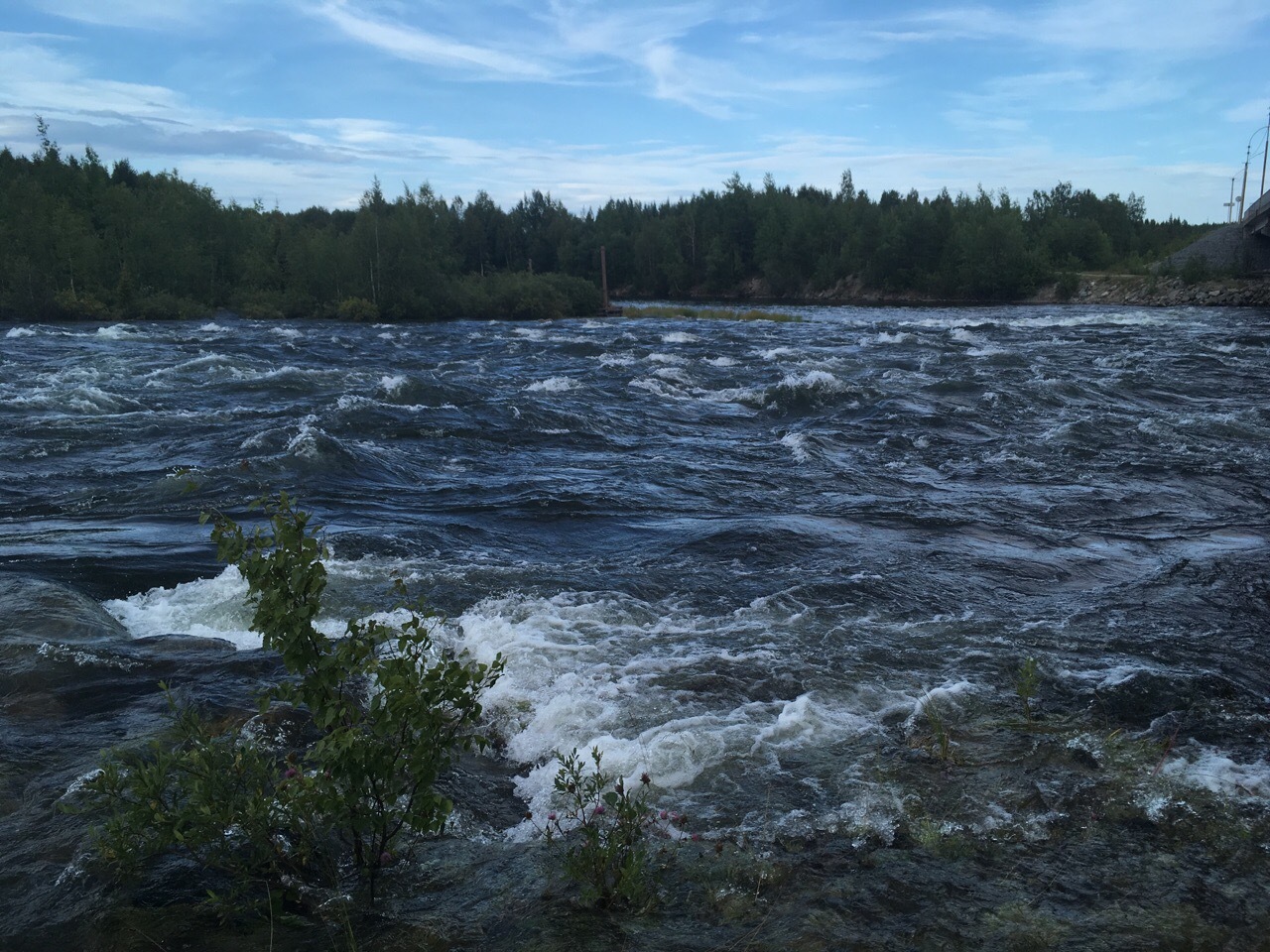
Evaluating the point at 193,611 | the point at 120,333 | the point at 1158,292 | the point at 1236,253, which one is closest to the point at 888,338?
the point at 193,611

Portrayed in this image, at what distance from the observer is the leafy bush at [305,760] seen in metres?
3.47

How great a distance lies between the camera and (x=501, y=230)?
118 meters

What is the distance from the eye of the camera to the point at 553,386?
2248cm

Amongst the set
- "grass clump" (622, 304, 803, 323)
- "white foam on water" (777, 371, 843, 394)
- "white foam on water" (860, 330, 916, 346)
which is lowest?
"white foam on water" (777, 371, 843, 394)

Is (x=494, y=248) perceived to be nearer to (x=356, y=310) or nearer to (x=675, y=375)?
(x=356, y=310)

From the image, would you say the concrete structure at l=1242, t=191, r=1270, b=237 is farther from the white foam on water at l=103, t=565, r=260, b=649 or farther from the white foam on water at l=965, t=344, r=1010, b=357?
the white foam on water at l=103, t=565, r=260, b=649

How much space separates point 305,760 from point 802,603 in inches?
199

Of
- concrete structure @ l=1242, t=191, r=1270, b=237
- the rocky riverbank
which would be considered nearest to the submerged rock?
the rocky riverbank

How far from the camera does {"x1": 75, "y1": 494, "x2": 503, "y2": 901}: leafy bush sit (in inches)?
137

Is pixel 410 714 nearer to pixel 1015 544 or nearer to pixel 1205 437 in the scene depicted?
pixel 1015 544

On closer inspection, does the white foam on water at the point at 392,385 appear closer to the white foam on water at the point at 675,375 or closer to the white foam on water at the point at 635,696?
the white foam on water at the point at 675,375

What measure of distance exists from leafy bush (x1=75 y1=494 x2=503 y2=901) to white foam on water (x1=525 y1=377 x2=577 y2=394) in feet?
59.2

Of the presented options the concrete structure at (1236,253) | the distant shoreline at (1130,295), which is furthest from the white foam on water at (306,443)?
the concrete structure at (1236,253)

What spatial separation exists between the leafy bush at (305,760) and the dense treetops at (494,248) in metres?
52.3
